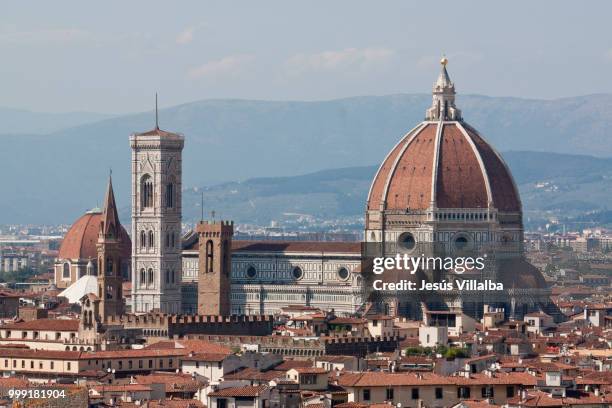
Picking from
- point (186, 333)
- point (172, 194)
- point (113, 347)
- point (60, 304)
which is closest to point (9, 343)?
point (113, 347)

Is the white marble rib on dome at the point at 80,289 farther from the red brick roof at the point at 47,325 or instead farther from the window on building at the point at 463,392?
the window on building at the point at 463,392

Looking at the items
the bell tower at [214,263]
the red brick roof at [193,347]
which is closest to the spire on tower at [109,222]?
the bell tower at [214,263]

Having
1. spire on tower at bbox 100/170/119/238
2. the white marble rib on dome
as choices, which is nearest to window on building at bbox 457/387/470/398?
spire on tower at bbox 100/170/119/238

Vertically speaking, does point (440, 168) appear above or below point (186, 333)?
above

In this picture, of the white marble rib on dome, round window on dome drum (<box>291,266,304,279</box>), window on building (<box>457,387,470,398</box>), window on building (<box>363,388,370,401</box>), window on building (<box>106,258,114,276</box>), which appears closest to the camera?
window on building (<box>363,388,370,401</box>)

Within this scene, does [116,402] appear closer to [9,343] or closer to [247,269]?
[9,343]

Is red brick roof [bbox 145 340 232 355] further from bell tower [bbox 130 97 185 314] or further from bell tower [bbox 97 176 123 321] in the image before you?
bell tower [bbox 130 97 185 314]

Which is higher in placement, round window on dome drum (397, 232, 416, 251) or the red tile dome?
the red tile dome

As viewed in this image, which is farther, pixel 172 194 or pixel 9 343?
pixel 172 194

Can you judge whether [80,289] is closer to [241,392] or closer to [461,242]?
[461,242]
